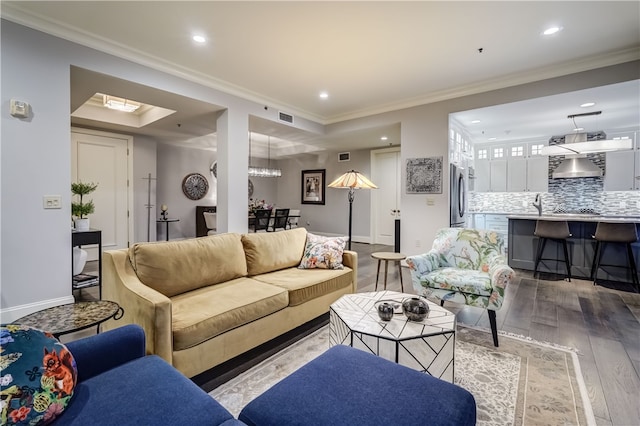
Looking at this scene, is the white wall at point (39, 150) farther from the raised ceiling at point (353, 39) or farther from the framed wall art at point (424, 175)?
the framed wall art at point (424, 175)

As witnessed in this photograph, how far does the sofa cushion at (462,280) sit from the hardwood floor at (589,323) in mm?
463

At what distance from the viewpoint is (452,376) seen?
1714mm

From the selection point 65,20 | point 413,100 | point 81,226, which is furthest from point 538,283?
point 65,20

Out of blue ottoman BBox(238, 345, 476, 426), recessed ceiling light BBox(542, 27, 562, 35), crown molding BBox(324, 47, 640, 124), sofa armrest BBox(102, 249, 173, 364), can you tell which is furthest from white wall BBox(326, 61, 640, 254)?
sofa armrest BBox(102, 249, 173, 364)

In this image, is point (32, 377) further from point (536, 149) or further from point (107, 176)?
point (536, 149)

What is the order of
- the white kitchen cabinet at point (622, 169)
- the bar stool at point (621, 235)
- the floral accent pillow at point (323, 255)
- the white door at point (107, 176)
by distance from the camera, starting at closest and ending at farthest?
the floral accent pillow at point (323, 255) → the bar stool at point (621, 235) → the white door at point (107, 176) → the white kitchen cabinet at point (622, 169)

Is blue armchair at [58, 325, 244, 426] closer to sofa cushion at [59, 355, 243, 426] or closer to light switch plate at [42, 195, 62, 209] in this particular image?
sofa cushion at [59, 355, 243, 426]

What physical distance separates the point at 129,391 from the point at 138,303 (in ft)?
2.44

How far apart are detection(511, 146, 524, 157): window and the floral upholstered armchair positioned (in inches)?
202

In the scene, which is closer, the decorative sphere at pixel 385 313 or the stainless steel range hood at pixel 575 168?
the decorative sphere at pixel 385 313

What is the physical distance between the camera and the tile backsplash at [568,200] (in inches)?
239

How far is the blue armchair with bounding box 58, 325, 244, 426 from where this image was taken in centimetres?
98

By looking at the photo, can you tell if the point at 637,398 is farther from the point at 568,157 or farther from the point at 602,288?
the point at 568,157

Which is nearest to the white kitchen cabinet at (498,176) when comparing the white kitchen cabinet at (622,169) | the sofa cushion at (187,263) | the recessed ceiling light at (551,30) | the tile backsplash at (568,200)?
the tile backsplash at (568,200)
